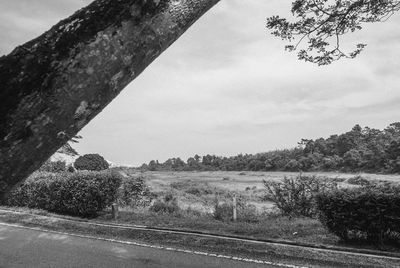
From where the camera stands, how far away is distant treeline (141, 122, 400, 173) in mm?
45531

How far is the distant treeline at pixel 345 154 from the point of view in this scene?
45.5 meters

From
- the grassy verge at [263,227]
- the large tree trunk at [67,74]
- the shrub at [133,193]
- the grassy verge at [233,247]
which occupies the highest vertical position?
the large tree trunk at [67,74]

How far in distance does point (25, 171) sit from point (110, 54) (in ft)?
2.24

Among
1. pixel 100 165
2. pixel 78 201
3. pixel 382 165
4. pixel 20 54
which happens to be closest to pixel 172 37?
pixel 20 54

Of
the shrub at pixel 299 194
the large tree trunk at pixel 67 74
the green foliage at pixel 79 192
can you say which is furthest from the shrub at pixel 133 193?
the large tree trunk at pixel 67 74

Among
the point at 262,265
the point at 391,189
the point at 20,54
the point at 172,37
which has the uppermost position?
the point at 172,37

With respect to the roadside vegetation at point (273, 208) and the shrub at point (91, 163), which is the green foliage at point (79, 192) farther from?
the shrub at point (91, 163)

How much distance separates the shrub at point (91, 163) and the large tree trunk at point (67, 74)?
26240 millimetres

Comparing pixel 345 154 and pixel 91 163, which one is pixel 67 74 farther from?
pixel 345 154

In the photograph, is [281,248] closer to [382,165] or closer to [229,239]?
[229,239]

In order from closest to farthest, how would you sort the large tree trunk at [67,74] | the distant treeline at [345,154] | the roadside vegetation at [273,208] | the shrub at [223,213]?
the large tree trunk at [67,74] → the roadside vegetation at [273,208] → the shrub at [223,213] → the distant treeline at [345,154]

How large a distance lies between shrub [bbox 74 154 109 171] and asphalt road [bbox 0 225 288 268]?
17.1 m

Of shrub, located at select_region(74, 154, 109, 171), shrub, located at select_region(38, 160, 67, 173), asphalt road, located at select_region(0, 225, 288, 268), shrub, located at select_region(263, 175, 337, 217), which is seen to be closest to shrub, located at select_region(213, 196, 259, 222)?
shrub, located at select_region(263, 175, 337, 217)

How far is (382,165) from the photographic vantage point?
4506 centimetres
